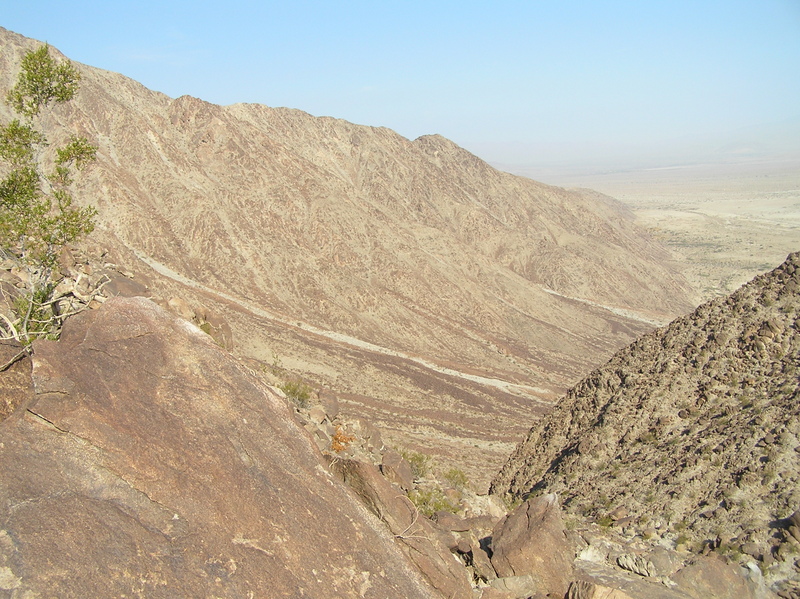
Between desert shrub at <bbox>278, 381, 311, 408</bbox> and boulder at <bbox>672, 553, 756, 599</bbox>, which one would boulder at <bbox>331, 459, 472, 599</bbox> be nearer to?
boulder at <bbox>672, 553, 756, 599</bbox>

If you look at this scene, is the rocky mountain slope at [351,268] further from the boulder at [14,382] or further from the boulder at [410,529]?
the boulder at [14,382]

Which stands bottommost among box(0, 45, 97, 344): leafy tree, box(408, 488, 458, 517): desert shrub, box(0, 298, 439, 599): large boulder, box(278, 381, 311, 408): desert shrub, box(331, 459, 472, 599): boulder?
box(408, 488, 458, 517): desert shrub

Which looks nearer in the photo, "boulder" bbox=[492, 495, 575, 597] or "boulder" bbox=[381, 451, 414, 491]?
"boulder" bbox=[492, 495, 575, 597]

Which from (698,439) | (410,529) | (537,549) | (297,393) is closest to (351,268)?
(297,393)

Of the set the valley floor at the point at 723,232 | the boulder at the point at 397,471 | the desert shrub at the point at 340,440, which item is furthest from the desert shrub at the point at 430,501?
the valley floor at the point at 723,232

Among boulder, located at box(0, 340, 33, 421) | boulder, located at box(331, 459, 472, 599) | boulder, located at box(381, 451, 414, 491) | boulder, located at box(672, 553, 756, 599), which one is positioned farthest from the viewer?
boulder, located at box(381, 451, 414, 491)

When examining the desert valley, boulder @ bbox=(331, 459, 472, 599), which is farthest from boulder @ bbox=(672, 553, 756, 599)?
boulder @ bbox=(331, 459, 472, 599)

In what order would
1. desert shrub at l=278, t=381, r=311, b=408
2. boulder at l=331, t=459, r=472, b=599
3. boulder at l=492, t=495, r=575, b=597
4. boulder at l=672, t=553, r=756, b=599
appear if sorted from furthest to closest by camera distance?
desert shrub at l=278, t=381, r=311, b=408 → boulder at l=672, t=553, r=756, b=599 → boulder at l=492, t=495, r=575, b=597 → boulder at l=331, t=459, r=472, b=599

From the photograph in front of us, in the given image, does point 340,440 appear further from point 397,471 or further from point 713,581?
point 713,581
